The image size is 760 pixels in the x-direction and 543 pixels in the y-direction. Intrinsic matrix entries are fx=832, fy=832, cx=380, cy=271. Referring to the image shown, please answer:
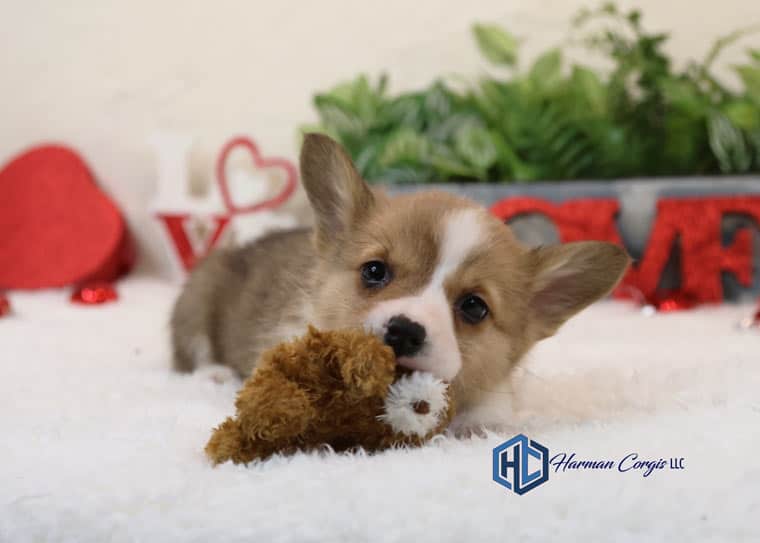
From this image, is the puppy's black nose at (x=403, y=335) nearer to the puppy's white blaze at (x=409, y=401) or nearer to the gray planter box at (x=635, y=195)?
the puppy's white blaze at (x=409, y=401)

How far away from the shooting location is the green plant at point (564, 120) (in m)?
3.74

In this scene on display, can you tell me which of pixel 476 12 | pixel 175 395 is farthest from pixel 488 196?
pixel 175 395

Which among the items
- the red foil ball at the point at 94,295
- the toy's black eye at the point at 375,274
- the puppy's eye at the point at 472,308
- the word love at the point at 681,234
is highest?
the toy's black eye at the point at 375,274

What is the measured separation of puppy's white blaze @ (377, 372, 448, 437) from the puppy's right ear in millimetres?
564

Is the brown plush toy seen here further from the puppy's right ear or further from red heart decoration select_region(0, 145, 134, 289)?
red heart decoration select_region(0, 145, 134, 289)

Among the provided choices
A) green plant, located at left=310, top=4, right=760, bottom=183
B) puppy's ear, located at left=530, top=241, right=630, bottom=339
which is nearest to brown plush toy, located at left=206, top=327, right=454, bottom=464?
puppy's ear, located at left=530, top=241, right=630, bottom=339

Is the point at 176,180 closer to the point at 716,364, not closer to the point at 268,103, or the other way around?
the point at 268,103

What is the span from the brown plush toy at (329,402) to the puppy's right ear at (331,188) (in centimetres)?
53

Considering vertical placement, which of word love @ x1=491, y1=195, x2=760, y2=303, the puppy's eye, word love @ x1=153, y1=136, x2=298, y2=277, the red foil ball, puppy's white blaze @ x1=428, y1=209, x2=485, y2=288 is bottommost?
the red foil ball

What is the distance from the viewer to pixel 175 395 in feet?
6.91

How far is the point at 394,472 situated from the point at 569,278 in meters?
0.84

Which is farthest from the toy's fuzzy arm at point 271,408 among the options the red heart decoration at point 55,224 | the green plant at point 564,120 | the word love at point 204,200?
the red heart decoration at point 55,224

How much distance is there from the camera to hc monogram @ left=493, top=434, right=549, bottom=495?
4.29 feet

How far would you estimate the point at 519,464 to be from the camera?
137cm
